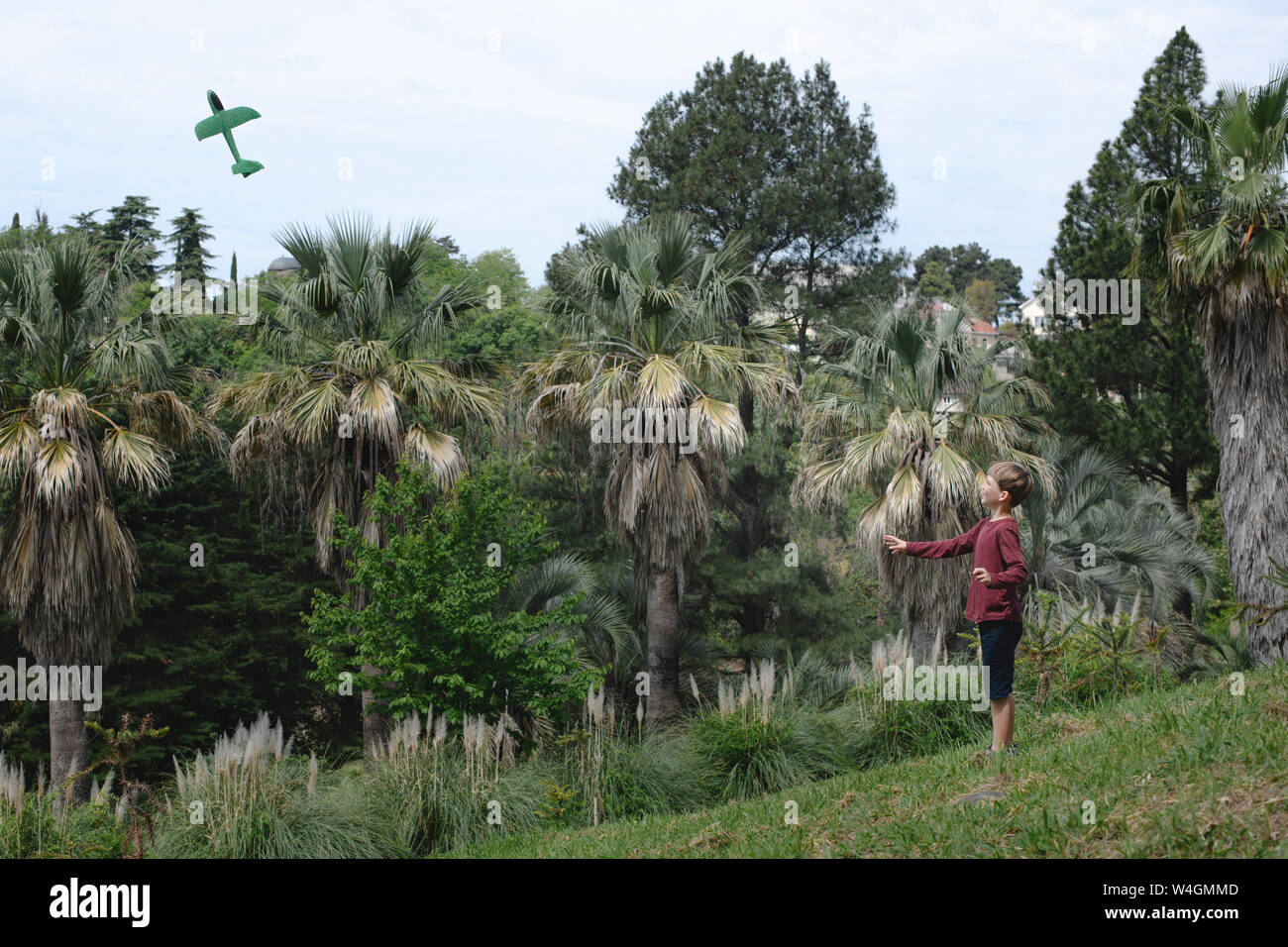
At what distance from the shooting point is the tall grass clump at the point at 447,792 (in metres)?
10.5

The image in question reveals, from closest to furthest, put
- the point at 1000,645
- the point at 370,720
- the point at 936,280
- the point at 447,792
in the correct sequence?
the point at 1000,645 → the point at 447,792 → the point at 370,720 → the point at 936,280

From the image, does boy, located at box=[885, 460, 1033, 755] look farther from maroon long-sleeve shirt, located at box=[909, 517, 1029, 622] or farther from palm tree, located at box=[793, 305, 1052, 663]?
palm tree, located at box=[793, 305, 1052, 663]

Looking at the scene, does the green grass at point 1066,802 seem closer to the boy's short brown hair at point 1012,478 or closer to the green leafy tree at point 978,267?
the boy's short brown hair at point 1012,478

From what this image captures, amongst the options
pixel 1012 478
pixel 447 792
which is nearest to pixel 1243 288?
pixel 1012 478

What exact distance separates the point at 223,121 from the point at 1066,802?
7.50m

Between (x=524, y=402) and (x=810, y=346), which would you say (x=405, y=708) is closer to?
A: (x=524, y=402)

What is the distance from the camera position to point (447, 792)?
1079 cm

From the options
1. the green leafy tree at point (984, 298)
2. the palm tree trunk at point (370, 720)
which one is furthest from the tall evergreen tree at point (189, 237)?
the green leafy tree at point (984, 298)

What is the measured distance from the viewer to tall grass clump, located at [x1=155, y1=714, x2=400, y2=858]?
9.43 m

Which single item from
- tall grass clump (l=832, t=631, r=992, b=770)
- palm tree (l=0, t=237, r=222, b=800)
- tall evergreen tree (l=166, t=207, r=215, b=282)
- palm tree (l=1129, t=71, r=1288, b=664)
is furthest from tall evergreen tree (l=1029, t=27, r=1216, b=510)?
tall evergreen tree (l=166, t=207, r=215, b=282)

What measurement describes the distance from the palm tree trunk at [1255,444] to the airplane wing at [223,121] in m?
13.5

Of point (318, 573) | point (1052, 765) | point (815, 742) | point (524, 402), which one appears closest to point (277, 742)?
point (815, 742)

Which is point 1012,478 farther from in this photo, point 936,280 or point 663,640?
point 936,280
